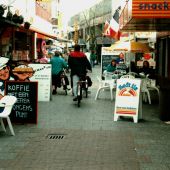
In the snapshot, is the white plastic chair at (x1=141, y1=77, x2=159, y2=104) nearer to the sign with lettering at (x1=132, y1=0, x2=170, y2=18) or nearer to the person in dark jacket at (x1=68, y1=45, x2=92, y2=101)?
the person in dark jacket at (x1=68, y1=45, x2=92, y2=101)

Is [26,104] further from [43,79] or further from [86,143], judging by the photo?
[43,79]

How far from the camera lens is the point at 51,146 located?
889 centimetres

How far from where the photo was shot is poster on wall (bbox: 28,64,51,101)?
16328 millimetres

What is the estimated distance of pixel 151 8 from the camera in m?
10.6

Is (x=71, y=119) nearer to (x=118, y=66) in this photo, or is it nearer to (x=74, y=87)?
(x=74, y=87)

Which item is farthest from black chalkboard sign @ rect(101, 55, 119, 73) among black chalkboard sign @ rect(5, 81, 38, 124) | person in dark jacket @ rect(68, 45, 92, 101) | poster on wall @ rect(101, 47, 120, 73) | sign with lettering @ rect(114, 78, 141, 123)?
black chalkboard sign @ rect(5, 81, 38, 124)

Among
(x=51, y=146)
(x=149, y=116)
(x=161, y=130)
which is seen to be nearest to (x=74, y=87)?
(x=149, y=116)

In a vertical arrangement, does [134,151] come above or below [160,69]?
below

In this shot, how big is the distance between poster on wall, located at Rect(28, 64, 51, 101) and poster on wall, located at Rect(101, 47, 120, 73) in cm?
939

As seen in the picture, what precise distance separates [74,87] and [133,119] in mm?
3972

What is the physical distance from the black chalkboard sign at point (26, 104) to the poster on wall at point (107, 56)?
1432 cm

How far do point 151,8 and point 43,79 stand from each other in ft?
21.7

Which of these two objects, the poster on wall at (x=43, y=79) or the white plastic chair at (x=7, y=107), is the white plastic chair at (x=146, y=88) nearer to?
the poster on wall at (x=43, y=79)

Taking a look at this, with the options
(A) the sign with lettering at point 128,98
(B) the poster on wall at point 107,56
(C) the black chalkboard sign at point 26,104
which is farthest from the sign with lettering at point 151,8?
(B) the poster on wall at point 107,56
